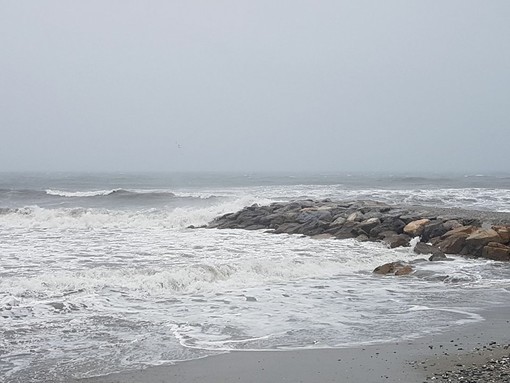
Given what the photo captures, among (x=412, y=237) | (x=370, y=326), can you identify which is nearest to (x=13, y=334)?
(x=370, y=326)

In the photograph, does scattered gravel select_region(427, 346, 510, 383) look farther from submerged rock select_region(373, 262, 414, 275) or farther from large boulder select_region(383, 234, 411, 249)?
large boulder select_region(383, 234, 411, 249)

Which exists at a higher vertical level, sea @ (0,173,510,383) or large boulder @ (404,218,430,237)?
large boulder @ (404,218,430,237)

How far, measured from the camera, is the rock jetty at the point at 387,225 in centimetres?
1531

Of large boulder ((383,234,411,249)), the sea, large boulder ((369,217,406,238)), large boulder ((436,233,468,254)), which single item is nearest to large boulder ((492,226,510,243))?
large boulder ((436,233,468,254))

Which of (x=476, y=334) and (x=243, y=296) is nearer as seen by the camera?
(x=476, y=334)

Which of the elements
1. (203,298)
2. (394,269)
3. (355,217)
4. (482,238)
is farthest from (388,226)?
(203,298)

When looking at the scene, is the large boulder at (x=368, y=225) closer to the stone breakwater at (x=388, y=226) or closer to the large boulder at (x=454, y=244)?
the stone breakwater at (x=388, y=226)

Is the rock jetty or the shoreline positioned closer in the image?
the shoreline

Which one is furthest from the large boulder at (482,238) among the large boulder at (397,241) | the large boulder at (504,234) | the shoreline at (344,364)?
the shoreline at (344,364)

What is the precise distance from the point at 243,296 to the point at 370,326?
298cm

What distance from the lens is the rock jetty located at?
15.3 meters

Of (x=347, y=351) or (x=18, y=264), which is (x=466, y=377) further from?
(x=18, y=264)

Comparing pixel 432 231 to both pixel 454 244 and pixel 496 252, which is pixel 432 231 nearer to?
pixel 454 244

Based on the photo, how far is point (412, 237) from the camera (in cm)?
1788
